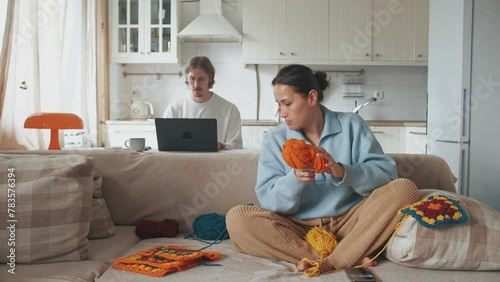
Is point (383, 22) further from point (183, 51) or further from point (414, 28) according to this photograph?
point (183, 51)

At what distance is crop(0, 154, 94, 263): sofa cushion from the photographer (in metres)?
1.63

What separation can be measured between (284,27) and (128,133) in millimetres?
1955

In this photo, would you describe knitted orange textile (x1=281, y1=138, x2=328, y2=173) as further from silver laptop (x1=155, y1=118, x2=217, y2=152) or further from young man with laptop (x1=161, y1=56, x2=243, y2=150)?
young man with laptop (x1=161, y1=56, x2=243, y2=150)

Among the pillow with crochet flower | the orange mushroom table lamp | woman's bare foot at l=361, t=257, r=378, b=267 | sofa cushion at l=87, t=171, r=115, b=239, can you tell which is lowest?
woman's bare foot at l=361, t=257, r=378, b=267

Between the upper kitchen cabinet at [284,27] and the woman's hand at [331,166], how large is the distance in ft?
11.2

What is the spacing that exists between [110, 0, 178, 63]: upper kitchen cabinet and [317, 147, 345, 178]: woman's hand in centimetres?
357

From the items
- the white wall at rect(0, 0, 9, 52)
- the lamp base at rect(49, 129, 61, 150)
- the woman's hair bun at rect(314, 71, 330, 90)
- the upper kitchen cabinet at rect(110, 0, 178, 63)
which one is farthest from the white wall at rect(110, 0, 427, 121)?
the woman's hair bun at rect(314, 71, 330, 90)

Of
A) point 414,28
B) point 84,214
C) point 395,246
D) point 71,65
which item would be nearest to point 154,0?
point 71,65

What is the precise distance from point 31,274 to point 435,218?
52.2 inches

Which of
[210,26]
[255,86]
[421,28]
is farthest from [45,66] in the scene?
[421,28]

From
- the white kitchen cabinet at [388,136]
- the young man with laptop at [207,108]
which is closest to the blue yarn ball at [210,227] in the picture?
the young man with laptop at [207,108]

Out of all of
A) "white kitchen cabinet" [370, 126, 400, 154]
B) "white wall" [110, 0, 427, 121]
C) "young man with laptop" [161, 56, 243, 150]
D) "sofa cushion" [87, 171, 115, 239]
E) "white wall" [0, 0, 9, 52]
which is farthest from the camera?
"white wall" [110, 0, 427, 121]

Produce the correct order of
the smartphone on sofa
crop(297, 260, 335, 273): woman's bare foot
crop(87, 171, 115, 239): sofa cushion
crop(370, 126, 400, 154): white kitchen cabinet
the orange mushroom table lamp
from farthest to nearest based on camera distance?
crop(370, 126, 400, 154): white kitchen cabinet < the orange mushroom table lamp < crop(87, 171, 115, 239): sofa cushion < crop(297, 260, 335, 273): woman's bare foot < the smartphone on sofa

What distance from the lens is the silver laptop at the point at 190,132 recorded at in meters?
2.54
